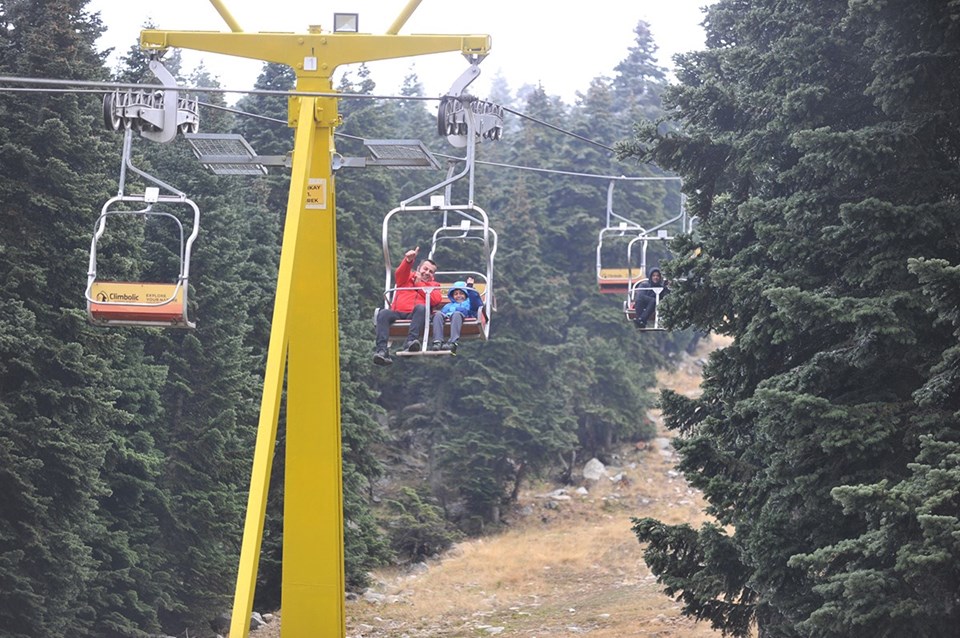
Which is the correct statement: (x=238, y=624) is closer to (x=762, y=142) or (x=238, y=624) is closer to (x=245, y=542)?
(x=245, y=542)

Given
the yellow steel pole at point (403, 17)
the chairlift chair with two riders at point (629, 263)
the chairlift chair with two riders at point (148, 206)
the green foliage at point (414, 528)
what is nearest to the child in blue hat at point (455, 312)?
the chairlift chair with two riders at point (629, 263)

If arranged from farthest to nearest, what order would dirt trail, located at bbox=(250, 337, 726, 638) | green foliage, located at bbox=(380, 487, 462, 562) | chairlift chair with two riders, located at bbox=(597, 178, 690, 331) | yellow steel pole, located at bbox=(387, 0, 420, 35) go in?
green foliage, located at bbox=(380, 487, 462, 562) < dirt trail, located at bbox=(250, 337, 726, 638) < chairlift chair with two riders, located at bbox=(597, 178, 690, 331) < yellow steel pole, located at bbox=(387, 0, 420, 35)

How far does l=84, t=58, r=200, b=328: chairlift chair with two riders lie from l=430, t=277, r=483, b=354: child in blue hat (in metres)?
2.77

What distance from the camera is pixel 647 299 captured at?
2252 centimetres

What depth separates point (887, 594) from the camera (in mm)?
11828

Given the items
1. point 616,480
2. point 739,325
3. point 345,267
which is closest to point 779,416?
point 739,325

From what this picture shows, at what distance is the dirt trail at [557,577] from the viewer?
29.1 metres

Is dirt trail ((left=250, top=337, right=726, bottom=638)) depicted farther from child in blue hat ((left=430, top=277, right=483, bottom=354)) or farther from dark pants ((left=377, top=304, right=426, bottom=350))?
dark pants ((left=377, top=304, right=426, bottom=350))

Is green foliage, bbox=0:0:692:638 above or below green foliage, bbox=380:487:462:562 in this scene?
above

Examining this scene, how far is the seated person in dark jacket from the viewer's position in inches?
876

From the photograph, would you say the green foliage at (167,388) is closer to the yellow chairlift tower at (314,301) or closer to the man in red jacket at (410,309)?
the yellow chairlift tower at (314,301)

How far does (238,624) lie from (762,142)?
26.3ft

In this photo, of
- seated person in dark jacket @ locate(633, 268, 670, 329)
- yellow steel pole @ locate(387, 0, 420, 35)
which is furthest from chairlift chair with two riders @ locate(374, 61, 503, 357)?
seated person in dark jacket @ locate(633, 268, 670, 329)

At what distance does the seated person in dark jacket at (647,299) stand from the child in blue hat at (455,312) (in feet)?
19.3
